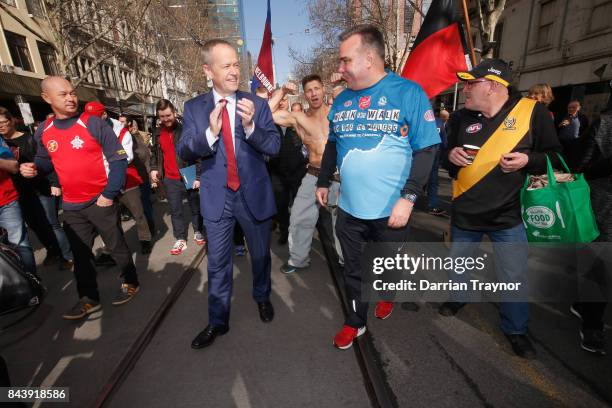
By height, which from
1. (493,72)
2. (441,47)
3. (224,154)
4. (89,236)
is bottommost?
(89,236)

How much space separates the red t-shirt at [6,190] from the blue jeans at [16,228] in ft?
0.15

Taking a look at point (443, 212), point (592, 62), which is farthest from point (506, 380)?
point (592, 62)

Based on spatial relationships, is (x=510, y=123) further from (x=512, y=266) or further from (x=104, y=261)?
(x=104, y=261)

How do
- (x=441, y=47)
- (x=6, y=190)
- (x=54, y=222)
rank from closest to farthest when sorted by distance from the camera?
(x=6, y=190) → (x=441, y=47) → (x=54, y=222)

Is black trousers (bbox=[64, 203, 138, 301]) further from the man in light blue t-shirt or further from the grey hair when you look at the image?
the man in light blue t-shirt

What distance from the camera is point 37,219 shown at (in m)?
4.52

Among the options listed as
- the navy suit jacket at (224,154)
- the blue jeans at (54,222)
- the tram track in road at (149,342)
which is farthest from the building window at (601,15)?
the blue jeans at (54,222)

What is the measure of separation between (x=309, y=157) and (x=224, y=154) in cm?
167

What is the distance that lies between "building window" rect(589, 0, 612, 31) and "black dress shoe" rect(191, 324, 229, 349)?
1710 cm

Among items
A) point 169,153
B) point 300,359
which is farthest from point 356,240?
point 169,153

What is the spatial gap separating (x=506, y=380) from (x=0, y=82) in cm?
2108

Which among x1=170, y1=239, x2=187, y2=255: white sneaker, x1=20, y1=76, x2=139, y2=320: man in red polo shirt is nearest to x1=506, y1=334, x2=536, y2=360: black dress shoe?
x1=20, y1=76, x2=139, y2=320: man in red polo shirt

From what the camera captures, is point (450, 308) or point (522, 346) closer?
point (522, 346)

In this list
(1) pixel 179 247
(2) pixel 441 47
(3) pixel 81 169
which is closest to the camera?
(3) pixel 81 169
